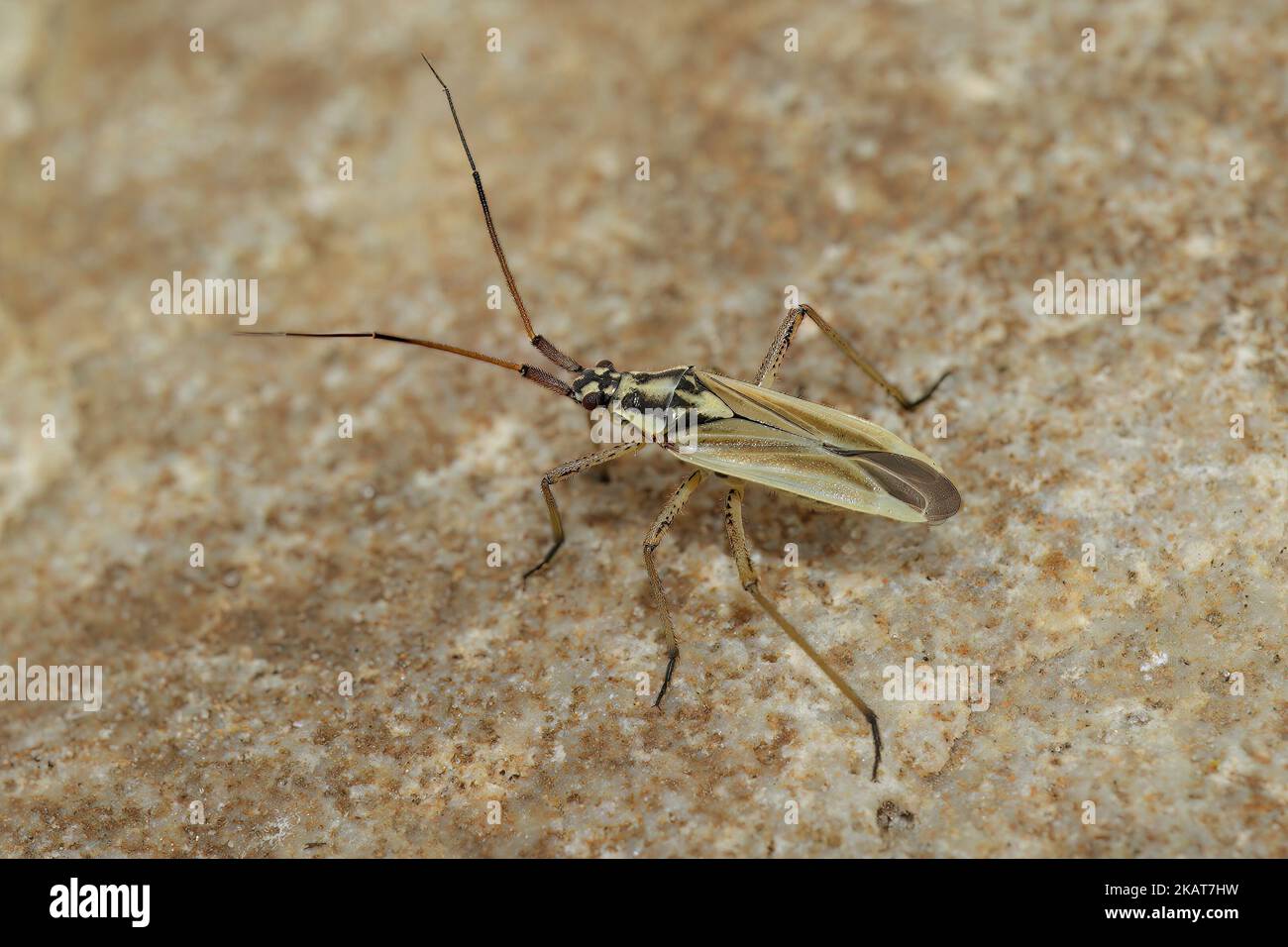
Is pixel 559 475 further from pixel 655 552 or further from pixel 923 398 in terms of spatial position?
pixel 923 398

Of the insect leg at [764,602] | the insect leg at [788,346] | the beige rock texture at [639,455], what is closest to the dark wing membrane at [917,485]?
the beige rock texture at [639,455]

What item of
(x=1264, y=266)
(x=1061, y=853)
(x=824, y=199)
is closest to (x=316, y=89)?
(x=824, y=199)

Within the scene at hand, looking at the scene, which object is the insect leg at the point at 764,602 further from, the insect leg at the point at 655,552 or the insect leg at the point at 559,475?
the insect leg at the point at 559,475

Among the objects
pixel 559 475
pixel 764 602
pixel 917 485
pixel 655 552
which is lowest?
pixel 764 602

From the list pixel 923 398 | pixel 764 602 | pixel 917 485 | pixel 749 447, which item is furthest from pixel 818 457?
pixel 923 398

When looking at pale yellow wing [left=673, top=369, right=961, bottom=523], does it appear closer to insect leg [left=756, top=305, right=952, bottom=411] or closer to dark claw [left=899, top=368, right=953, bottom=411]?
insect leg [left=756, top=305, right=952, bottom=411]

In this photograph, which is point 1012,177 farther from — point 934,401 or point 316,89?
point 316,89
